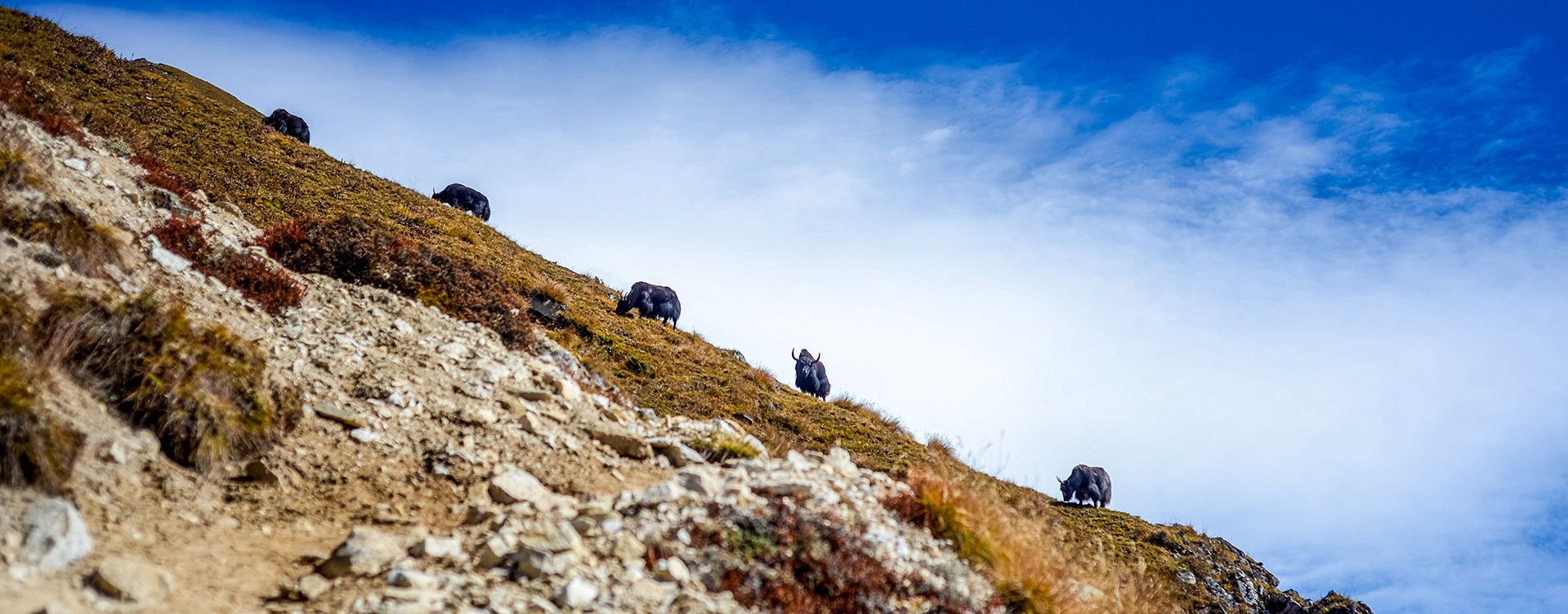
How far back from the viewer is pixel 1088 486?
2850cm

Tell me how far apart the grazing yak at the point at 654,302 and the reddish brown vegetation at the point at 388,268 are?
1311cm

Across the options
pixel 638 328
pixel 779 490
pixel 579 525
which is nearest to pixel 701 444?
pixel 779 490

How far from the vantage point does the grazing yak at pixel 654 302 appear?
86.5ft

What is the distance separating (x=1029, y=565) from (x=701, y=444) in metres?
4.31

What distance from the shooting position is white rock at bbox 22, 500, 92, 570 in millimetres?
4254

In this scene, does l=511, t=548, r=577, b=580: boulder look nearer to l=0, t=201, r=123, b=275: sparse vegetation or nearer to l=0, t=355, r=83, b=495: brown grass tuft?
l=0, t=355, r=83, b=495: brown grass tuft

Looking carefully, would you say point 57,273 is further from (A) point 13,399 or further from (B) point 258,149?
(B) point 258,149

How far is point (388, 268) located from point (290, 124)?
93.1 ft

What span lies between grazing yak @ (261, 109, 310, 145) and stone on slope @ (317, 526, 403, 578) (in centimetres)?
3379

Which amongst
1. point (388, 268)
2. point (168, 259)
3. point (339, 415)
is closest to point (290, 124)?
point (388, 268)

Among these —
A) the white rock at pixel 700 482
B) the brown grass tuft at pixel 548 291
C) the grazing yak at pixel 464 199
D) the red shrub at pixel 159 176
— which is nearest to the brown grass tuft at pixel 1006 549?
the white rock at pixel 700 482

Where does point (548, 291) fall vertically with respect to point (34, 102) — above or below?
above

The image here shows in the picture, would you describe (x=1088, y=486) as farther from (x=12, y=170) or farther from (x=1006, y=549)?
(x=12, y=170)

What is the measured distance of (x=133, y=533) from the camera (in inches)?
201
